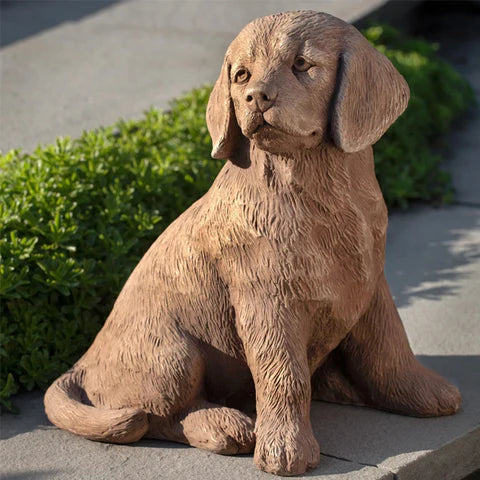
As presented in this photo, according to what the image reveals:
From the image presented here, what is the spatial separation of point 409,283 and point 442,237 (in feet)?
2.77

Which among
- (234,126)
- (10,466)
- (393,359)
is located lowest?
(10,466)

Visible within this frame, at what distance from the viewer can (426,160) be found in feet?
24.1

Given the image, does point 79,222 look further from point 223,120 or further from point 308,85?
point 308,85

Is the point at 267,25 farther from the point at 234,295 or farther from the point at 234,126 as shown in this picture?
the point at 234,295

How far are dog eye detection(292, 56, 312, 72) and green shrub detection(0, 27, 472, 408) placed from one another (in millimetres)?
1934

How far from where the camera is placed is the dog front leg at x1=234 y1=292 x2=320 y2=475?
11.3 ft

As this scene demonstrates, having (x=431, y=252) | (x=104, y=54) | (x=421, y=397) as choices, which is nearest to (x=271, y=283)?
(x=421, y=397)

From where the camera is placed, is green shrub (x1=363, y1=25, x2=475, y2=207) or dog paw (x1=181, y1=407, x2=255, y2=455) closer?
dog paw (x1=181, y1=407, x2=255, y2=455)

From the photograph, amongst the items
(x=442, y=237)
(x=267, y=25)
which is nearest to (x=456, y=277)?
(x=442, y=237)

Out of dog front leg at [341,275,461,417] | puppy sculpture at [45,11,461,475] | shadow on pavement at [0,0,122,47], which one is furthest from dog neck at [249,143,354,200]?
shadow on pavement at [0,0,122,47]

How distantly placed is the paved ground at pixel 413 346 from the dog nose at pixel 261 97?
1.37m

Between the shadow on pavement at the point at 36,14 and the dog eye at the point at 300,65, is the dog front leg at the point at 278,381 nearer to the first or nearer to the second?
the dog eye at the point at 300,65

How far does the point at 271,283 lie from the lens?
3.43 meters

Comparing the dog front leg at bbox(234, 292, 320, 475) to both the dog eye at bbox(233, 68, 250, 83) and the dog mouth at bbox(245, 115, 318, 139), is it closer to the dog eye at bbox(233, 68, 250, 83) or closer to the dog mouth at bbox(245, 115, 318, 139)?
the dog mouth at bbox(245, 115, 318, 139)
